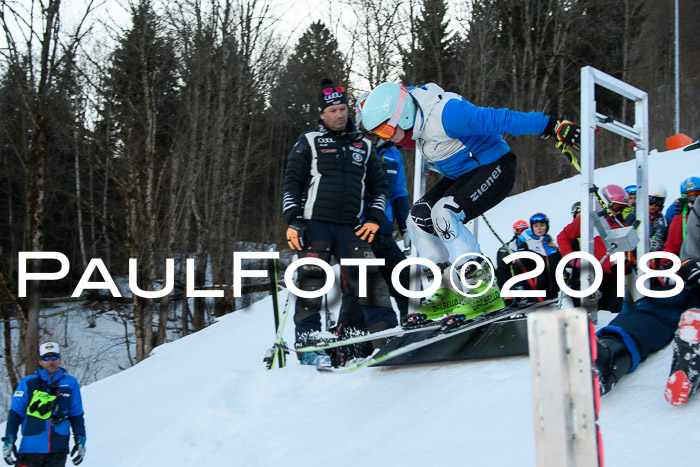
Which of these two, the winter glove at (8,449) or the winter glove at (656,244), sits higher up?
the winter glove at (656,244)

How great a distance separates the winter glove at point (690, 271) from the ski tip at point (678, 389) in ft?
2.22

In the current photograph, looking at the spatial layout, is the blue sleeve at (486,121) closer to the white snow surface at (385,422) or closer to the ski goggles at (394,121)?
the ski goggles at (394,121)

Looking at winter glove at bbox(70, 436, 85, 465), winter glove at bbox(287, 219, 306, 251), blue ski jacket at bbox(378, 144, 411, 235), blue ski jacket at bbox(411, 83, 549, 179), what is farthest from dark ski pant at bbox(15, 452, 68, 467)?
blue ski jacket at bbox(411, 83, 549, 179)

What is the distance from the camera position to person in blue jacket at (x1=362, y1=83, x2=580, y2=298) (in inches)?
156

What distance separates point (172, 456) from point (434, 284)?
2.01m

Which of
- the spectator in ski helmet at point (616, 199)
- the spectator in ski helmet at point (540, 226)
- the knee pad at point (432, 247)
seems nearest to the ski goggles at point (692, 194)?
the spectator in ski helmet at point (616, 199)

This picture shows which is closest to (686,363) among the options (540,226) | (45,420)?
(540,226)

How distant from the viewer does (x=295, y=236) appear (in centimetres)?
451

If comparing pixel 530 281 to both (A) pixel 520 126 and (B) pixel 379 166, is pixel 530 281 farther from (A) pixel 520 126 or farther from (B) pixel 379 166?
(A) pixel 520 126

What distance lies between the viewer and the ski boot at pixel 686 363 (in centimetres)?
242

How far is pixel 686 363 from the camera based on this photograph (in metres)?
2.46

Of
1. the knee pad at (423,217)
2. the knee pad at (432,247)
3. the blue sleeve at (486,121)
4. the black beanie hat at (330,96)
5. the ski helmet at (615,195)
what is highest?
the black beanie hat at (330,96)

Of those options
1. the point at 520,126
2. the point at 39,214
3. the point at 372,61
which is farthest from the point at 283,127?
the point at 520,126

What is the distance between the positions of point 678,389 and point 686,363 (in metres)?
0.11
